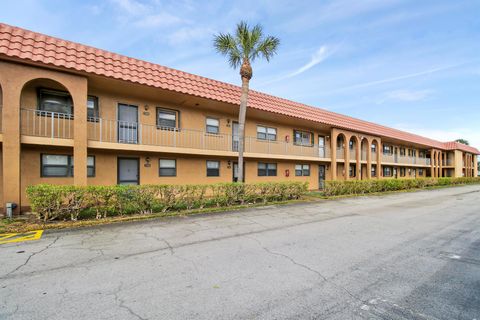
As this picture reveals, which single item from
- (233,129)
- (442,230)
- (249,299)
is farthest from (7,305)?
(233,129)

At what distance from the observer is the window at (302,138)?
19.8m

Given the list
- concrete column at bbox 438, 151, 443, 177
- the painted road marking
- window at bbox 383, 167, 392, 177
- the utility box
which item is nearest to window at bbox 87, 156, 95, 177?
the utility box

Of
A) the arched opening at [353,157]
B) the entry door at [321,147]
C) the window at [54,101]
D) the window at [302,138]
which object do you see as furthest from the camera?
the arched opening at [353,157]

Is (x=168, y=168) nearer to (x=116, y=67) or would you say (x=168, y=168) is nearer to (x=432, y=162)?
(x=116, y=67)

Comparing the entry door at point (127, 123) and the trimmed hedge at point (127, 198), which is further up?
the entry door at point (127, 123)

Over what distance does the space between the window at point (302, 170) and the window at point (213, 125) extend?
8107 mm

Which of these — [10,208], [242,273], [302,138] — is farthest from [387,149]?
[10,208]

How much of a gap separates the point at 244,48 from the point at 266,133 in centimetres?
681

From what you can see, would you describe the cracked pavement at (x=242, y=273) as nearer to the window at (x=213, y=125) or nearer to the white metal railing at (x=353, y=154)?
the window at (x=213, y=125)

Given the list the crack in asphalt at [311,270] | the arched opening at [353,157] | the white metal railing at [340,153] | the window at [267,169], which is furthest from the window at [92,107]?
the arched opening at [353,157]

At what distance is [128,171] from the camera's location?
12.3 m

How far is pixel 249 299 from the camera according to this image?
10.8 ft

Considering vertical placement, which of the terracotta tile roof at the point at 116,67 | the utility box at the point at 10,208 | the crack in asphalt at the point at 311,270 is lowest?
the crack in asphalt at the point at 311,270

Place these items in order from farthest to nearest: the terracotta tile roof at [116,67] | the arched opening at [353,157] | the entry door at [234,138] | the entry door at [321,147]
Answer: the arched opening at [353,157], the entry door at [321,147], the entry door at [234,138], the terracotta tile roof at [116,67]
